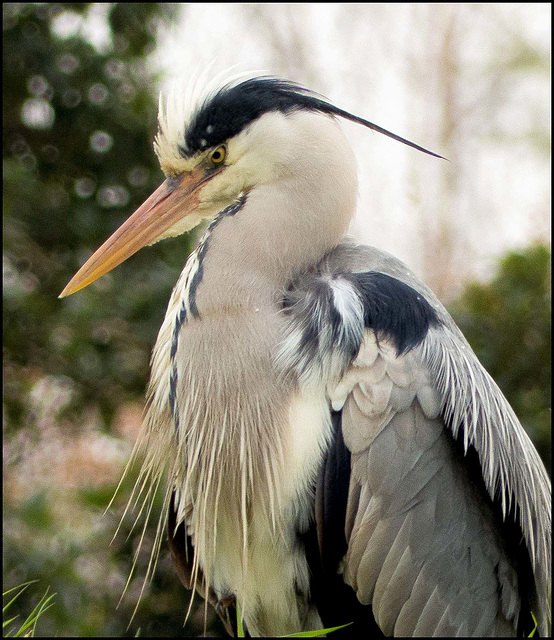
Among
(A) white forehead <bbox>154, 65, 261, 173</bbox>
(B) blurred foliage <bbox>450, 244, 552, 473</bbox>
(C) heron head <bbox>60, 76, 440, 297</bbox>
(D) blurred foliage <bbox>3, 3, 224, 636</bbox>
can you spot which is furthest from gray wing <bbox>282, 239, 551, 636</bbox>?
(D) blurred foliage <bbox>3, 3, 224, 636</bbox>

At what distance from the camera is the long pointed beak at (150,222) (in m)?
2.14

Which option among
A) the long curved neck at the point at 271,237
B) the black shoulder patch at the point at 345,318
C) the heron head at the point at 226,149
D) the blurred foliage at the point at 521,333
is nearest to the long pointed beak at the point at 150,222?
the heron head at the point at 226,149

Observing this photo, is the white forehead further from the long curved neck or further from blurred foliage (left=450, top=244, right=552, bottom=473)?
blurred foliage (left=450, top=244, right=552, bottom=473)

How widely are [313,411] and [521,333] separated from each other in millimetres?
2618

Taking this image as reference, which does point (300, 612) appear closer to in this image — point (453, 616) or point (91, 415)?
point (453, 616)

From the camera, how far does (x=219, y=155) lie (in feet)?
6.88

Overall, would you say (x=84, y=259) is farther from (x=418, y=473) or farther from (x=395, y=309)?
(x=418, y=473)

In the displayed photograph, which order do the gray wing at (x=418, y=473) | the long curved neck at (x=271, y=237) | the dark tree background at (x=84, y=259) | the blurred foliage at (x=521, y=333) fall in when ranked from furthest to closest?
the dark tree background at (x=84, y=259) → the blurred foliage at (x=521, y=333) → the long curved neck at (x=271, y=237) → the gray wing at (x=418, y=473)

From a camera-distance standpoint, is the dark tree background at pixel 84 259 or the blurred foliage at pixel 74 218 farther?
the blurred foliage at pixel 74 218

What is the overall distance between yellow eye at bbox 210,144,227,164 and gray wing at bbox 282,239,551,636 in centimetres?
39

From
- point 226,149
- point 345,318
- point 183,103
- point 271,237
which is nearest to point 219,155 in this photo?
point 226,149

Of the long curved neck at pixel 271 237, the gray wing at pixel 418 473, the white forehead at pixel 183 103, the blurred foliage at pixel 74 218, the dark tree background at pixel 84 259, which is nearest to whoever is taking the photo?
the gray wing at pixel 418 473

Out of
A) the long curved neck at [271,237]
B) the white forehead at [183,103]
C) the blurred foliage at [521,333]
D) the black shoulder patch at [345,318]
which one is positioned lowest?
the blurred foliage at [521,333]

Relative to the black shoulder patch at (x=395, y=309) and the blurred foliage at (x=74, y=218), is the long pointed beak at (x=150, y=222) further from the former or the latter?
the blurred foliage at (x=74, y=218)
